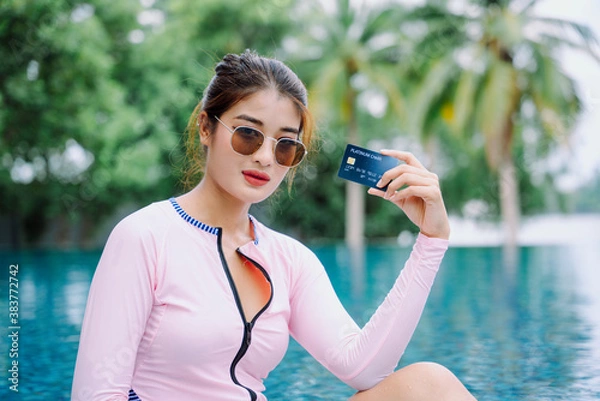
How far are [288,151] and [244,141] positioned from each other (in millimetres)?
121

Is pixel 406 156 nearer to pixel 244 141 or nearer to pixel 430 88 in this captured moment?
pixel 244 141

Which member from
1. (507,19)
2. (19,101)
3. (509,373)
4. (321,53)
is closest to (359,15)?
(321,53)

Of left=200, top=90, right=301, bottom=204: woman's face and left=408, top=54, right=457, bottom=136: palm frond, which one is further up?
left=408, top=54, right=457, bottom=136: palm frond

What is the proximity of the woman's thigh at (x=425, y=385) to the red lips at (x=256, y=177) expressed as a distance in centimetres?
55

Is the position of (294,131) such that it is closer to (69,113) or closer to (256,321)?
(256,321)

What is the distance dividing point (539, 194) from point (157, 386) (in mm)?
25836

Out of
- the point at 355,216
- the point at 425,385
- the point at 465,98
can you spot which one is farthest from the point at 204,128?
the point at 355,216

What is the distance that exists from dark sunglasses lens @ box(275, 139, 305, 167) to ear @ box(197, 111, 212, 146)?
0.17 meters

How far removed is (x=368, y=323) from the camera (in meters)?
1.78

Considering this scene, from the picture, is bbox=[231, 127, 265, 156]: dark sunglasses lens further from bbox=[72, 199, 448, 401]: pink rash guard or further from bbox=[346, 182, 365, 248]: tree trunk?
bbox=[346, 182, 365, 248]: tree trunk

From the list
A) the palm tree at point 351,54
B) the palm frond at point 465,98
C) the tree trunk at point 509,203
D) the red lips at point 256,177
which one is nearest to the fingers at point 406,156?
the red lips at point 256,177

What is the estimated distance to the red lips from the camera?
5.67 feet

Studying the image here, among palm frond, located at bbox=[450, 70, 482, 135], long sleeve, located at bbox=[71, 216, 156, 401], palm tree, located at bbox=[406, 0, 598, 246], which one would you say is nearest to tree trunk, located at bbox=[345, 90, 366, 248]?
palm tree, located at bbox=[406, 0, 598, 246]

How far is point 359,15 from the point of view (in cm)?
2066
